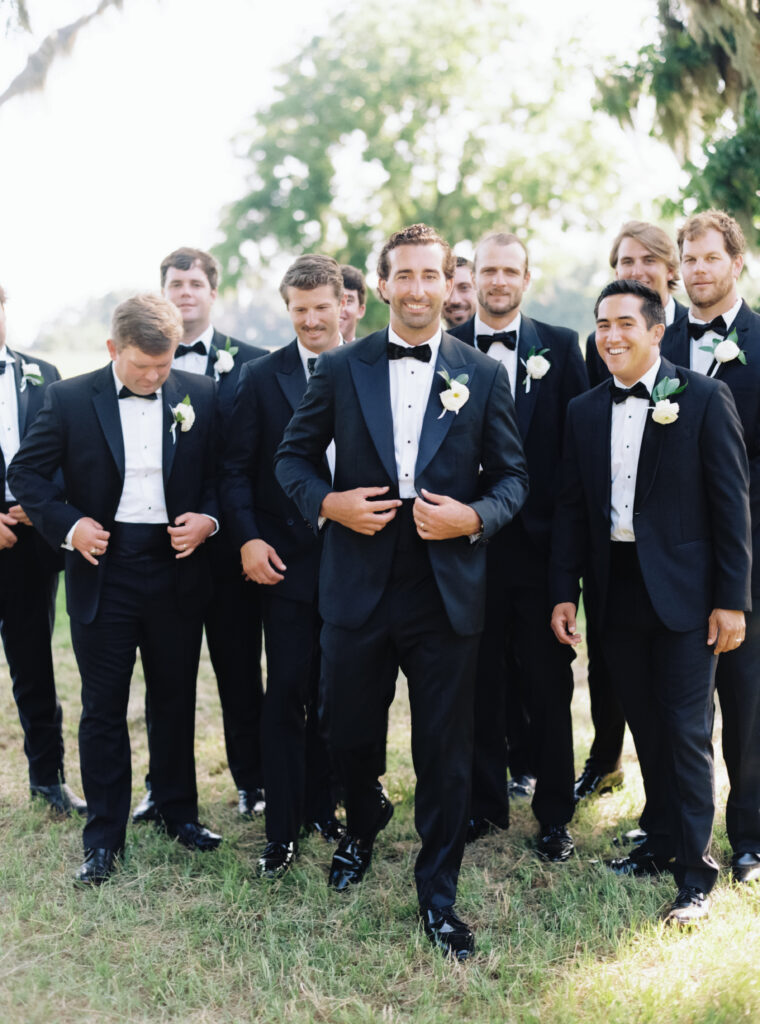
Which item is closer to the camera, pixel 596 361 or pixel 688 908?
pixel 688 908

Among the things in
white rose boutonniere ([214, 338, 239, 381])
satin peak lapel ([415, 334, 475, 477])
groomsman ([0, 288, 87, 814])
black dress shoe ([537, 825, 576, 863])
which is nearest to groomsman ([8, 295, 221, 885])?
white rose boutonniere ([214, 338, 239, 381])

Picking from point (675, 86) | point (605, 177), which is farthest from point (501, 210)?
point (675, 86)

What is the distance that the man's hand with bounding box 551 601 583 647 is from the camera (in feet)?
14.4

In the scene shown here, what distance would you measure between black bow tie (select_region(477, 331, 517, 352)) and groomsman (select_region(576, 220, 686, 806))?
0.54 metres

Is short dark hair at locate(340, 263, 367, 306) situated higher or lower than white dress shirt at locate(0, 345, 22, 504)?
higher

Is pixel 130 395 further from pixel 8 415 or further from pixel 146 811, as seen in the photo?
pixel 146 811

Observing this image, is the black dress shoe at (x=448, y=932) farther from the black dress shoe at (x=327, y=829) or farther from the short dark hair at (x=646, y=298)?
the short dark hair at (x=646, y=298)

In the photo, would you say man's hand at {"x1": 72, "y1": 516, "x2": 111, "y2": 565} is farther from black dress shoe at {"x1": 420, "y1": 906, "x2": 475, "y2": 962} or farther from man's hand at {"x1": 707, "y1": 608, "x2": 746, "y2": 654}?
man's hand at {"x1": 707, "y1": 608, "x2": 746, "y2": 654}

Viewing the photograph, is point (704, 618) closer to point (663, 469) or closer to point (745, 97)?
point (663, 469)

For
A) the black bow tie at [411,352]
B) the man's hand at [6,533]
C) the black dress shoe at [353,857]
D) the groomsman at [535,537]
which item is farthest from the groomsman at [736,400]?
the man's hand at [6,533]

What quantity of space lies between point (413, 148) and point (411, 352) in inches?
884

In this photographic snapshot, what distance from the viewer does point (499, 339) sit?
4.79 m

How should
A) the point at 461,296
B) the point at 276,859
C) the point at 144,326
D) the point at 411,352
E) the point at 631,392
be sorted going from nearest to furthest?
Result: the point at 411,352 < the point at 631,392 < the point at 144,326 < the point at 276,859 < the point at 461,296

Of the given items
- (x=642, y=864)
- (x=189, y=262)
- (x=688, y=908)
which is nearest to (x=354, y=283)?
(x=189, y=262)
